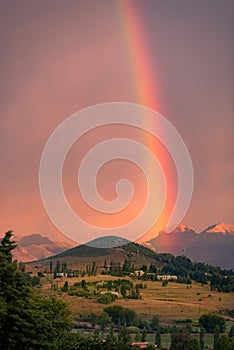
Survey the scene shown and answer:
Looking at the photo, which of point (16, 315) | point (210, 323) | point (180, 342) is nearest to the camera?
point (16, 315)

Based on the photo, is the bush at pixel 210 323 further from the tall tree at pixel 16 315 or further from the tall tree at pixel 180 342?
the tall tree at pixel 16 315

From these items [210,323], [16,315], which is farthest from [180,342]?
[16,315]

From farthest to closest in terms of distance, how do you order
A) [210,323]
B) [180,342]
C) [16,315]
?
[210,323]
[180,342]
[16,315]

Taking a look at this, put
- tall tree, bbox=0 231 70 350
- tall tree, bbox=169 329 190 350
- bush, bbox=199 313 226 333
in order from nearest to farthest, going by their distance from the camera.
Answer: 1. tall tree, bbox=0 231 70 350
2. tall tree, bbox=169 329 190 350
3. bush, bbox=199 313 226 333

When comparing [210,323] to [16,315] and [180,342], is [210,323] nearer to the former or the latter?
[180,342]

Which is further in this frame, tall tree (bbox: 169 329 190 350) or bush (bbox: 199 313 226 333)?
bush (bbox: 199 313 226 333)

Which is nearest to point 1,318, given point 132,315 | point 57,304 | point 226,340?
point 57,304

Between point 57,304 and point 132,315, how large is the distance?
357 ft

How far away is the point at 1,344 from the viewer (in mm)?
47750

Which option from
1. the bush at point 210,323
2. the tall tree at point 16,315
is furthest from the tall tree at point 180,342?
the tall tree at point 16,315

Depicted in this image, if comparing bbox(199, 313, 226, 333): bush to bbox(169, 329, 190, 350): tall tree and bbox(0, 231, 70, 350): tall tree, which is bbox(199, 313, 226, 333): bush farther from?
bbox(0, 231, 70, 350): tall tree

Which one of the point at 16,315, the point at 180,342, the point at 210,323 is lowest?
the point at 180,342

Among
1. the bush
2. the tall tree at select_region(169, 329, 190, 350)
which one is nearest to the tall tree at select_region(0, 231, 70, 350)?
the tall tree at select_region(169, 329, 190, 350)

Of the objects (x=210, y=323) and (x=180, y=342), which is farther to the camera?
(x=210, y=323)
